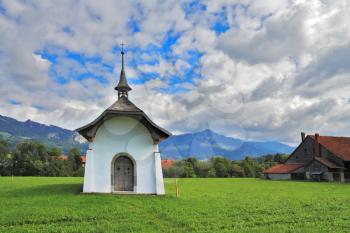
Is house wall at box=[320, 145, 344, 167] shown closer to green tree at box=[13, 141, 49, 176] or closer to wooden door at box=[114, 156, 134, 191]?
wooden door at box=[114, 156, 134, 191]

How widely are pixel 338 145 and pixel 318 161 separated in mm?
6343

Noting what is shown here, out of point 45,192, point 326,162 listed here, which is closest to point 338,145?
point 326,162

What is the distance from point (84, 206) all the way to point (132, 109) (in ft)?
27.6

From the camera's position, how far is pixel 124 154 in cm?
2292

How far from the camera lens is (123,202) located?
59.3ft

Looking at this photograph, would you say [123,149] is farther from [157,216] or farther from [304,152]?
A: [304,152]

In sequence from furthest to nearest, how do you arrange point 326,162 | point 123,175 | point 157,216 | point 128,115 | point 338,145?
point 338,145
point 326,162
point 123,175
point 128,115
point 157,216

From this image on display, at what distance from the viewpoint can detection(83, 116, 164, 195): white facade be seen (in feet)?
72.9

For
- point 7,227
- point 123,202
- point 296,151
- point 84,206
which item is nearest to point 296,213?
point 123,202

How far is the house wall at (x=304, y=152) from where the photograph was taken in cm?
6419

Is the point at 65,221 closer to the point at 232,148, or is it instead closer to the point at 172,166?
the point at 232,148

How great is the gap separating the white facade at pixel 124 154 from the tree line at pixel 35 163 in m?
64.4

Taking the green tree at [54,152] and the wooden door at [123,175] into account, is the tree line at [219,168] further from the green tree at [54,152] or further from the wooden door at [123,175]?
the wooden door at [123,175]

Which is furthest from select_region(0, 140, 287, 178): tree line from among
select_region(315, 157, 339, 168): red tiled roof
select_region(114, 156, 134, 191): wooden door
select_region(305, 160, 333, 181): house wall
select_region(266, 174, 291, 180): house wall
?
select_region(114, 156, 134, 191): wooden door
